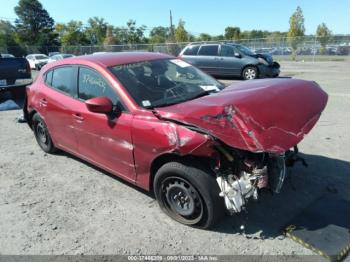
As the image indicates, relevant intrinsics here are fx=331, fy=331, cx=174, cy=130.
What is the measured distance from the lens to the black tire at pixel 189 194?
10.2 ft

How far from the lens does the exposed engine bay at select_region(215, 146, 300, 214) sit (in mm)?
3047

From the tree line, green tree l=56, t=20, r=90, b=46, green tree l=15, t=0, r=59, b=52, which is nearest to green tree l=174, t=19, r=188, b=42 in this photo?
the tree line

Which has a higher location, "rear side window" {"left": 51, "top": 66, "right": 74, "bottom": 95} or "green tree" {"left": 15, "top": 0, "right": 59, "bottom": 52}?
"green tree" {"left": 15, "top": 0, "right": 59, "bottom": 52}

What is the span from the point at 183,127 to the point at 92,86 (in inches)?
65.1

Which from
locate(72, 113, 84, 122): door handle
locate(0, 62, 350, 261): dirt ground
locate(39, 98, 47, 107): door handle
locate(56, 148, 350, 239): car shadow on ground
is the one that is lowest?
locate(0, 62, 350, 261): dirt ground

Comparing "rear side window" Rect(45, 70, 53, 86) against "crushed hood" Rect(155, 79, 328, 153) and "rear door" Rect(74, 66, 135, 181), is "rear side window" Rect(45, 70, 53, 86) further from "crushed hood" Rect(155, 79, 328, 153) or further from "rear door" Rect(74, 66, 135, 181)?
"crushed hood" Rect(155, 79, 328, 153)

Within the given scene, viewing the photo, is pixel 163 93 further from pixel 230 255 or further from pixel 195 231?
pixel 230 255

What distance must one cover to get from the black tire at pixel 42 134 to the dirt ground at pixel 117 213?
18 cm

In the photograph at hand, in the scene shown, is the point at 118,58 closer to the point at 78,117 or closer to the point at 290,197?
the point at 78,117

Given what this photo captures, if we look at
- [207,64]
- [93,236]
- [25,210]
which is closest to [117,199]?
→ [93,236]

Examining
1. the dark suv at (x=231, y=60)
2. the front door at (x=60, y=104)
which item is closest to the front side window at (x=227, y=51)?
the dark suv at (x=231, y=60)

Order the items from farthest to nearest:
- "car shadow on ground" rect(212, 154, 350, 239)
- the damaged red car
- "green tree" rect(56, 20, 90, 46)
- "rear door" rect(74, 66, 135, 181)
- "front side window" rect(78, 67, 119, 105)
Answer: "green tree" rect(56, 20, 90, 46) < "front side window" rect(78, 67, 119, 105) < "rear door" rect(74, 66, 135, 181) < "car shadow on ground" rect(212, 154, 350, 239) < the damaged red car

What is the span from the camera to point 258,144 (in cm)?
284

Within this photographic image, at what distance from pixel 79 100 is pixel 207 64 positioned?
12192 mm
